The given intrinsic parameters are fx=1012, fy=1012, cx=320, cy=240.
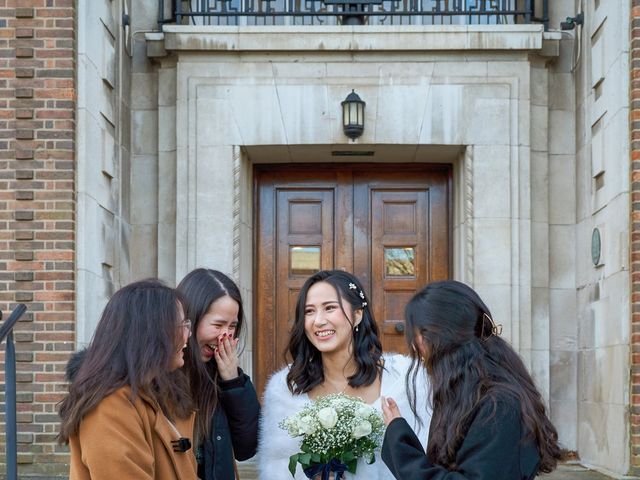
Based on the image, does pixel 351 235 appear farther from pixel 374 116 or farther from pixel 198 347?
pixel 198 347

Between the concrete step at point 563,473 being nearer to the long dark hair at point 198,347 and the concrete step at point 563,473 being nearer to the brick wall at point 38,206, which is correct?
the brick wall at point 38,206

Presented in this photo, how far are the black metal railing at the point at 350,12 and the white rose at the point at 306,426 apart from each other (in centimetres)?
543

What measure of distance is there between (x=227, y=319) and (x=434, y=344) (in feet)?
3.49

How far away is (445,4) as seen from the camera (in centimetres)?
890

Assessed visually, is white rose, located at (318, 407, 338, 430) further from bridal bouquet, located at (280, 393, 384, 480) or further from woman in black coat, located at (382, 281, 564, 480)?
woman in black coat, located at (382, 281, 564, 480)

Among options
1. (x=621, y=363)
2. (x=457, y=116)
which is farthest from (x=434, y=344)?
(x=457, y=116)

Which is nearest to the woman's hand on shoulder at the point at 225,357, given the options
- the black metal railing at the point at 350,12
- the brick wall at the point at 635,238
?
the brick wall at the point at 635,238

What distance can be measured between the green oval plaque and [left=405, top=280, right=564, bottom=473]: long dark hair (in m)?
5.01

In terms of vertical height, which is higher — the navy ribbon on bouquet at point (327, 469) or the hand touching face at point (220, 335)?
the hand touching face at point (220, 335)

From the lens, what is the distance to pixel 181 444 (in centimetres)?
353

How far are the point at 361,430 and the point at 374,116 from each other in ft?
16.7

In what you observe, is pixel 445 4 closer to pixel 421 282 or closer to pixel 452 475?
pixel 421 282

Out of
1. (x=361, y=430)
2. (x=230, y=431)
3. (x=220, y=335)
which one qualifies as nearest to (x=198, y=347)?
(x=220, y=335)

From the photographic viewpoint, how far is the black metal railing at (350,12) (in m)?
8.82
